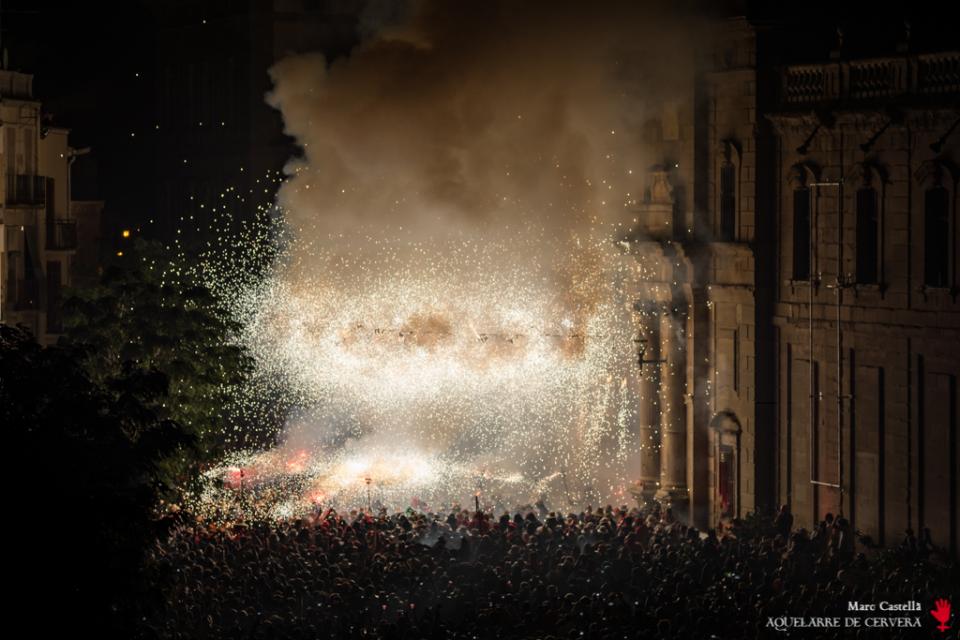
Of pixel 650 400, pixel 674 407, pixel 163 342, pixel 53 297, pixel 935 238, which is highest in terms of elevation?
pixel 935 238

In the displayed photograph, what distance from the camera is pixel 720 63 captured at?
137 ft

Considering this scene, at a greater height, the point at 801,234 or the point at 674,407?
the point at 801,234

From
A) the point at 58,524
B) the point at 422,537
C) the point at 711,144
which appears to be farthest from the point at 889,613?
the point at 711,144

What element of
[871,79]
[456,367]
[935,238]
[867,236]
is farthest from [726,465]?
[456,367]

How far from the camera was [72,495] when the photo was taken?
22.3 m

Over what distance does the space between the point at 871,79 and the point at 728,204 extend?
15.1 feet

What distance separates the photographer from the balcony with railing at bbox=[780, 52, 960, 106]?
1447 inches

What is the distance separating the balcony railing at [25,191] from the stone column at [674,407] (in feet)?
52.3

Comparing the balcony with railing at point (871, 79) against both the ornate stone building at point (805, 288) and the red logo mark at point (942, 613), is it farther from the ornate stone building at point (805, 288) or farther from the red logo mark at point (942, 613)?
the red logo mark at point (942, 613)

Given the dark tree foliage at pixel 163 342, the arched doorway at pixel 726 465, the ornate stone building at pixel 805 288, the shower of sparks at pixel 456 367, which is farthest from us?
the shower of sparks at pixel 456 367

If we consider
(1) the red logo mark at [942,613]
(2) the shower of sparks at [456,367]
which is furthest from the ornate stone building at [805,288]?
(1) the red logo mark at [942,613]

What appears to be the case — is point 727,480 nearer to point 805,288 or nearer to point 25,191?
point 805,288

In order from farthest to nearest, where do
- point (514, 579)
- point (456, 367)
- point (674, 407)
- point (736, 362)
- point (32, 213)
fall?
point (32, 213), point (456, 367), point (674, 407), point (736, 362), point (514, 579)

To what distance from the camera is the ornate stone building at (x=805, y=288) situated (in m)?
37.2
